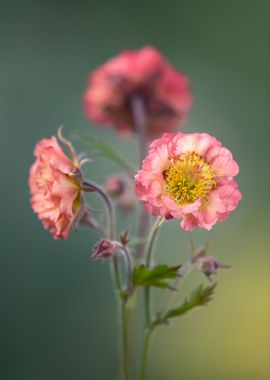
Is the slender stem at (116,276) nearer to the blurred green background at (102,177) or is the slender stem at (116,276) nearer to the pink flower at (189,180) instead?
the pink flower at (189,180)

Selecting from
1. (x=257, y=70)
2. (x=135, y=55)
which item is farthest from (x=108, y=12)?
(x=135, y=55)

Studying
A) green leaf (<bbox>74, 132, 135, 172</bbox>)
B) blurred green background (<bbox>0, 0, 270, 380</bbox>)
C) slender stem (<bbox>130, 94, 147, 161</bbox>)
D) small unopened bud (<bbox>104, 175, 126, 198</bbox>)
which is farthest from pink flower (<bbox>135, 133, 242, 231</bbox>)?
blurred green background (<bbox>0, 0, 270, 380</bbox>)

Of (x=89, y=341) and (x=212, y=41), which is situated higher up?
(x=212, y=41)

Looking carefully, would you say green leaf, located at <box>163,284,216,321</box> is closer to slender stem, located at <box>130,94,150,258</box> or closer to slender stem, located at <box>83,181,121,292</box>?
slender stem, located at <box>83,181,121,292</box>

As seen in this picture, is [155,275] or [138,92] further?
[138,92]

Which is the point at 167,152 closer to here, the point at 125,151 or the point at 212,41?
the point at 125,151

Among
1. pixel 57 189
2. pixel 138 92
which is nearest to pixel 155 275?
pixel 57 189

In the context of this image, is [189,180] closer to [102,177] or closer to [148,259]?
[148,259]
